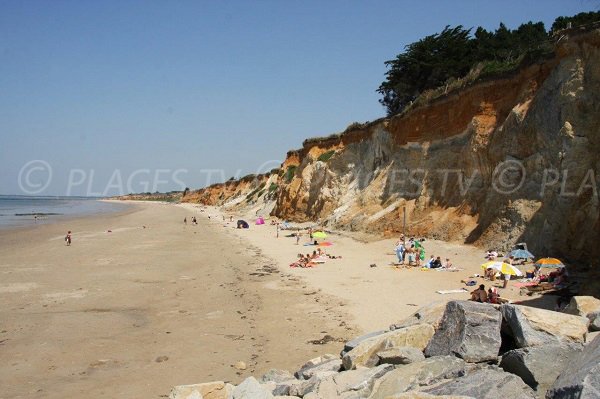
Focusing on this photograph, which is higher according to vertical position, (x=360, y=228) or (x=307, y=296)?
(x=360, y=228)

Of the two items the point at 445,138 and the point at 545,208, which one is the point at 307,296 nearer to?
the point at 545,208

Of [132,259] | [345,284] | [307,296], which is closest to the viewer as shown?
[307,296]

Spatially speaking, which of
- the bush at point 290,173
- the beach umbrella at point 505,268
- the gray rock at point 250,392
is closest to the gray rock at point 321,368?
the gray rock at point 250,392

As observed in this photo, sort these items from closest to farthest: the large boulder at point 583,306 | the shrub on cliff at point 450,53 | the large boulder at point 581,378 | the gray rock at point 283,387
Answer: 1. the large boulder at point 581,378
2. the gray rock at point 283,387
3. the large boulder at point 583,306
4. the shrub on cliff at point 450,53

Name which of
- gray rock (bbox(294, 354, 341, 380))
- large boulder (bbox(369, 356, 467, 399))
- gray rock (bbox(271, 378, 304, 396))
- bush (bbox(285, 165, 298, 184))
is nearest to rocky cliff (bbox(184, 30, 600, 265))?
gray rock (bbox(294, 354, 341, 380))

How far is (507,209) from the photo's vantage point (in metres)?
19.6

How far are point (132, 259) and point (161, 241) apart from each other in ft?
27.7

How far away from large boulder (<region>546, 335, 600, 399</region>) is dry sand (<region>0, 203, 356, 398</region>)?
498 cm

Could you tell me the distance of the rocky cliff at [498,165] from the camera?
16.8 m

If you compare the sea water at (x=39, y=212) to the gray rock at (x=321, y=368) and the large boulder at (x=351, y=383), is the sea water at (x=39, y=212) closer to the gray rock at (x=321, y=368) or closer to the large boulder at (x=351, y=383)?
the gray rock at (x=321, y=368)

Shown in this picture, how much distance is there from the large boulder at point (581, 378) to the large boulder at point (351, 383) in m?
2.06

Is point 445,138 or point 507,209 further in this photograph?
point 445,138

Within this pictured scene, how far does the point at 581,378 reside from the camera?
4.18m

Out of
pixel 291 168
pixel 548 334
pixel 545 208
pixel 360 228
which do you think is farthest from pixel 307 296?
pixel 291 168
